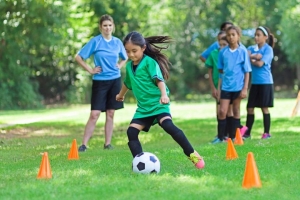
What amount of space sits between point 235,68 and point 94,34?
1076 inches

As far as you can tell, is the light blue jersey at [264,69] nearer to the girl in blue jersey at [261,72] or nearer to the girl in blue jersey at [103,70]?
the girl in blue jersey at [261,72]

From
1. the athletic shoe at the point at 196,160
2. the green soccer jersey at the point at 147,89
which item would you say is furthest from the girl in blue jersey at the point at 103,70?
the athletic shoe at the point at 196,160

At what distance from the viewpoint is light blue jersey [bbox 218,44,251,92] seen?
11.6 metres

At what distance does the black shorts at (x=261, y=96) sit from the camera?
1234 cm

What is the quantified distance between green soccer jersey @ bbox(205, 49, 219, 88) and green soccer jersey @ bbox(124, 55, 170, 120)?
4.75m

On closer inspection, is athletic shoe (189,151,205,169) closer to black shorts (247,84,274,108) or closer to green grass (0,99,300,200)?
green grass (0,99,300,200)

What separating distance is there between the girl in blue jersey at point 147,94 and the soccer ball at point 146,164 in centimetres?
37

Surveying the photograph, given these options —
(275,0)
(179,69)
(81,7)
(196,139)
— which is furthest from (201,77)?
(196,139)

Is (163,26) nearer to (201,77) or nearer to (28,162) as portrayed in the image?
(201,77)

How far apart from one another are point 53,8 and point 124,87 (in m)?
19.6

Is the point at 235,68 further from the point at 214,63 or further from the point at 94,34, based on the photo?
the point at 94,34

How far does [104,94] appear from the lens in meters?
11.2

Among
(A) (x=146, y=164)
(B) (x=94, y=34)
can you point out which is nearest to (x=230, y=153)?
(A) (x=146, y=164)

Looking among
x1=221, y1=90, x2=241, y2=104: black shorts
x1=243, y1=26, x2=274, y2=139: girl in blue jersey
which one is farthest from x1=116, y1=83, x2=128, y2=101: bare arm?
x1=243, y1=26, x2=274, y2=139: girl in blue jersey
